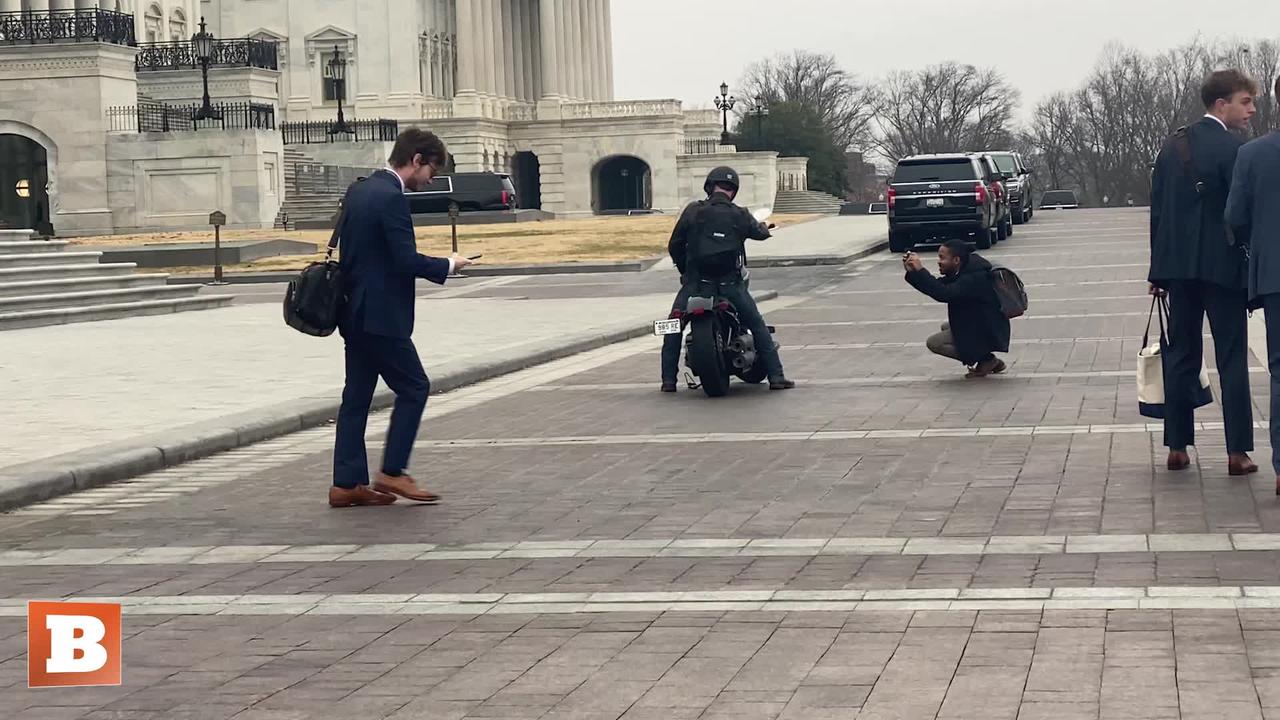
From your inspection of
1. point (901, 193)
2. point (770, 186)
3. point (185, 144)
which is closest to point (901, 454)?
point (901, 193)

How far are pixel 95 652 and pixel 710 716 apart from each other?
1781mm

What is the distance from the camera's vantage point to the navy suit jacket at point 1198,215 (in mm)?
10280

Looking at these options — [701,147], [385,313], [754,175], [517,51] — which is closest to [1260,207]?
[385,313]

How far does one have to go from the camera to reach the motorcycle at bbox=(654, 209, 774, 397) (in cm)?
1558

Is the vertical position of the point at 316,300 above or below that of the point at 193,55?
below

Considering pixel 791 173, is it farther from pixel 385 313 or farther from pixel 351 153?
pixel 385 313

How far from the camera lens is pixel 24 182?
62.0 meters

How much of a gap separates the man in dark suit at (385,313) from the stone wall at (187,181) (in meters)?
52.9

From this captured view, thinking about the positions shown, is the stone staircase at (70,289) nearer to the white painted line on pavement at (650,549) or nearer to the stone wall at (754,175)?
the white painted line on pavement at (650,549)

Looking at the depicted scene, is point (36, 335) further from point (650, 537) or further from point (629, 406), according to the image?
point (650, 537)

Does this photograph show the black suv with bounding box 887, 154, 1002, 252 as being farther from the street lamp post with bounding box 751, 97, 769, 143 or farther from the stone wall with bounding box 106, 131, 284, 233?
the street lamp post with bounding box 751, 97, 769, 143

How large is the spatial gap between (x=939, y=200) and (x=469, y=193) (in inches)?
1136

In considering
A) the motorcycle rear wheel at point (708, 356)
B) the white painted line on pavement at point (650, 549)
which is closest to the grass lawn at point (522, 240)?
the motorcycle rear wheel at point (708, 356)

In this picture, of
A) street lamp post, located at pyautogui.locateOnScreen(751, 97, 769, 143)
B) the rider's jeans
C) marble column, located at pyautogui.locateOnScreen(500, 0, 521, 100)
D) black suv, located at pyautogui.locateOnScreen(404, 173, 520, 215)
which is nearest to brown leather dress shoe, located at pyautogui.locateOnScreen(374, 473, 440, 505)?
the rider's jeans
